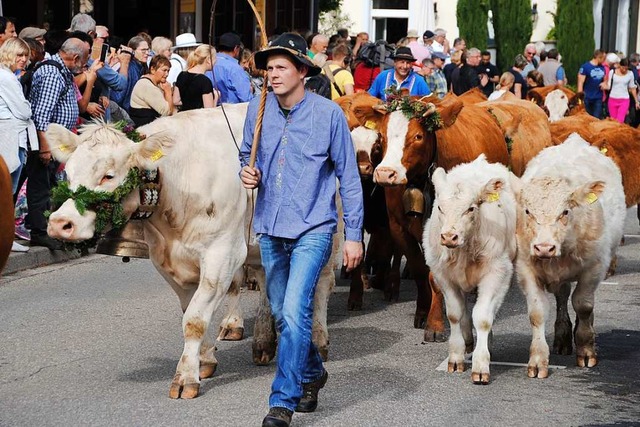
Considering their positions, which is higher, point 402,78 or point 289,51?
point 289,51

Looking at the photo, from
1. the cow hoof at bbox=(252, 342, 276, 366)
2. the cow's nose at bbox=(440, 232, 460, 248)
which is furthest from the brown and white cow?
the cow's nose at bbox=(440, 232, 460, 248)

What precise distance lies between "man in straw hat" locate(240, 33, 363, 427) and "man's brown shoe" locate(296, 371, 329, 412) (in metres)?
0.32

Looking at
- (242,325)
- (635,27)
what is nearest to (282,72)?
(242,325)

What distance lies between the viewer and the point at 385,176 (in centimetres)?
1015

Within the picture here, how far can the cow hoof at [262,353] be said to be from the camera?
919cm

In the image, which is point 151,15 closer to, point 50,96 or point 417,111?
point 50,96

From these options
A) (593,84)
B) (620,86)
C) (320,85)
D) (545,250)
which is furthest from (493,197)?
(593,84)

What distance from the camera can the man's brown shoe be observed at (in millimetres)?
7758

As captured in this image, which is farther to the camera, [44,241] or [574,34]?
[574,34]

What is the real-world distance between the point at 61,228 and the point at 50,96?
18.3ft

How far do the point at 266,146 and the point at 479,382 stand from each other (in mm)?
2328

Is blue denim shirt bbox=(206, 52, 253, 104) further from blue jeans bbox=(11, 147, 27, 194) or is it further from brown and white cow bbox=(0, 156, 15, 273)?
brown and white cow bbox=(0, 156, 15, 273)

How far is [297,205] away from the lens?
7.37 m

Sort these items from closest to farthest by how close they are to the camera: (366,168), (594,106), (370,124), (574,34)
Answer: (370,124) → (366,168) → (594,106) → (574,34)
